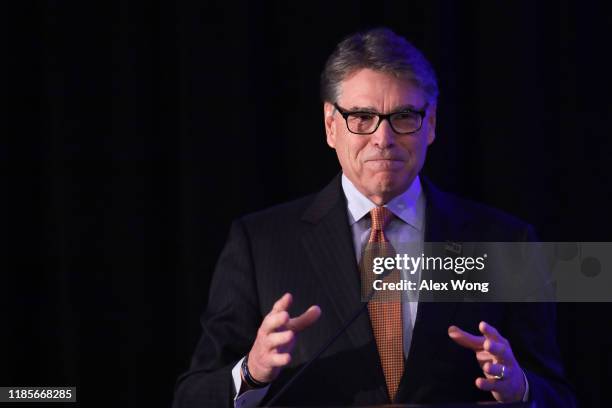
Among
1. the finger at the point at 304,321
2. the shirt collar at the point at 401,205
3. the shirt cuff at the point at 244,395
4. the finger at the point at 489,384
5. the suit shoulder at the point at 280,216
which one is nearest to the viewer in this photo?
the finger at the point at 489,384

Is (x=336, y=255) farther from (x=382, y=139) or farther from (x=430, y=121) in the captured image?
(x=430, y=121)

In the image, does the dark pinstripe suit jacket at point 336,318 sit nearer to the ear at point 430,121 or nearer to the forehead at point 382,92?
the ear at point 430,121

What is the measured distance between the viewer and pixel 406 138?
186cm

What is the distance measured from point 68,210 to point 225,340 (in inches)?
39.7

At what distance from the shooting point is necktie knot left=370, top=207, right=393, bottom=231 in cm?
190

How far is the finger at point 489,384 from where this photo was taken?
A: 1418 mm

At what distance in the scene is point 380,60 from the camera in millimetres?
1854

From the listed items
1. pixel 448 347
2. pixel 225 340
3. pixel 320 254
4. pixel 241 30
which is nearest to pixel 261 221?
pixel 320 254

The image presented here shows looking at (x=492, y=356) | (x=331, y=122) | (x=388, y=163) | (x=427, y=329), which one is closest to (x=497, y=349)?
A: (x=492, y=356)

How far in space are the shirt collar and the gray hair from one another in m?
0.24

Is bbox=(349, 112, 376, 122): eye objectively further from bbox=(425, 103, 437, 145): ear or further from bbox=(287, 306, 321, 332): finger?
bbox=(287, 306, 321, 332): finger

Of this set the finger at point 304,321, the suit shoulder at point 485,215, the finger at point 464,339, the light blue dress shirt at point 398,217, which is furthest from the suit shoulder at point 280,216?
the finger at point 464,339

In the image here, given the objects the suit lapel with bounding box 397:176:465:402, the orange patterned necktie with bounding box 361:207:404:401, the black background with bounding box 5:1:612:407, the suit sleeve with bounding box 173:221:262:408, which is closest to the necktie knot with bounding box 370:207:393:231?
the orange patterned necktie with bounding box 361:207:404:401

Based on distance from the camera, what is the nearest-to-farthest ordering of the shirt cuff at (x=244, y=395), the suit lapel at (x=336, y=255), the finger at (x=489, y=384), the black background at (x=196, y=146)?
the finger at (x=489, y=384), the shirt cuff at (x=244, y=395), the suit lapel at (x=336, y=255), the black background at (x=196, y=146)
